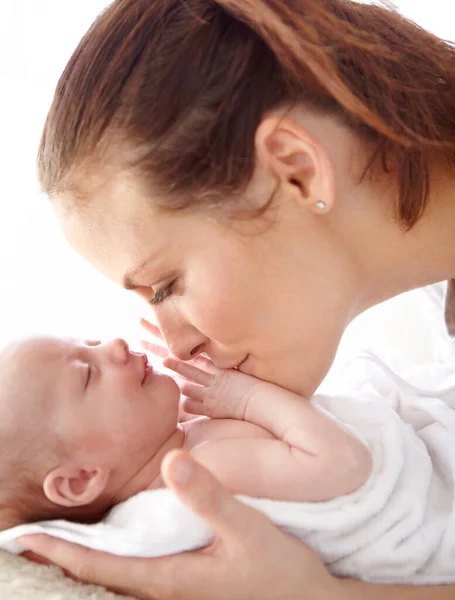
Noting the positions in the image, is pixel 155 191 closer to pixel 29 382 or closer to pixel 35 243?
pixel 29 382

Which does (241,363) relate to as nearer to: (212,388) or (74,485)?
(212,388)

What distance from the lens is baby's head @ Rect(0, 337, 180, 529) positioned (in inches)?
41.4

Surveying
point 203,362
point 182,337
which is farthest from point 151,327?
point 182,337

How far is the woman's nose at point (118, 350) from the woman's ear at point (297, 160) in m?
0.36

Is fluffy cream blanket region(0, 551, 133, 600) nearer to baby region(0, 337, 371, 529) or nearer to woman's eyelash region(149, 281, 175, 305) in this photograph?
baby region(0, 337, 371, 529)

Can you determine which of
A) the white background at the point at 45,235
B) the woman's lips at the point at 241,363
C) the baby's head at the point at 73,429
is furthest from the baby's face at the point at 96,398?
the white background at the point at 45,235

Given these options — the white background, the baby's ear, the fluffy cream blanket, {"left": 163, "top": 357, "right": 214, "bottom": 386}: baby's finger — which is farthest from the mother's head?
the white background

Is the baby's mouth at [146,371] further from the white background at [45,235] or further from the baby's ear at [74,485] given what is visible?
the white background at [45,235]

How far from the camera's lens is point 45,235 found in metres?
2.05

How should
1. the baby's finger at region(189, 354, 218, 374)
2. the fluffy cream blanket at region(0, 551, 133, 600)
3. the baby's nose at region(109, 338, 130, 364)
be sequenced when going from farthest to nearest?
the baby's finger at region(189, 354, 218, 374)
the baby's nose at region(109, 338, 130, 364)
the fluffy cream blanket at region(0, 551, 133, 600)

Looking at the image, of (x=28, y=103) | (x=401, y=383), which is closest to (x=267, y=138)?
(x=401, y=383)

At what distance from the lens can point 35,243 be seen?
2.03 m

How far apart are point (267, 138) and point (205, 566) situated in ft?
1.86

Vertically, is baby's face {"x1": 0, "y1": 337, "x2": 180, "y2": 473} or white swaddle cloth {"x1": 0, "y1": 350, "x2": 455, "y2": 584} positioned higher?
baby's face {"x1": 0, "y1": 337, "x2": 180, "y2": 473}
